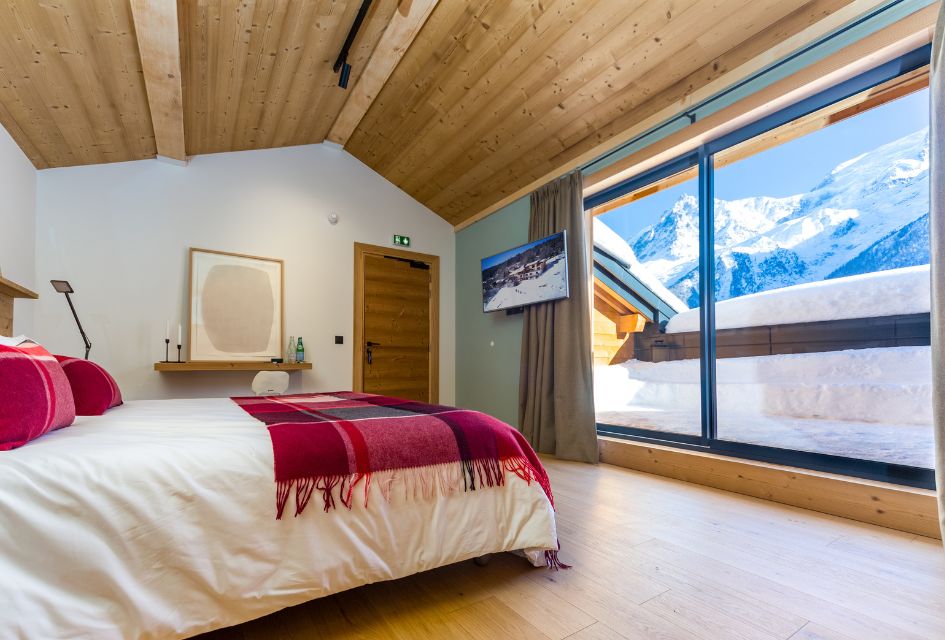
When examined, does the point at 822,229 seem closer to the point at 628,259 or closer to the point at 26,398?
the point at 628,259

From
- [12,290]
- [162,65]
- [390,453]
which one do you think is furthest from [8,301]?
[390,453]

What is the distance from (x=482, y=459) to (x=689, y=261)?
93.7 inches

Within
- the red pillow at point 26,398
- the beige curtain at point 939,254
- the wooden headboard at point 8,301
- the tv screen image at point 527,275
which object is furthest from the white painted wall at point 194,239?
the beige curtain at point 939,254

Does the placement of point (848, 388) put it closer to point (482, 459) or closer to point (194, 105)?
point (482, 459)

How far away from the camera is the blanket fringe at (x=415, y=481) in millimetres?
1229

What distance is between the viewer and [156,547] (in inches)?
41.5

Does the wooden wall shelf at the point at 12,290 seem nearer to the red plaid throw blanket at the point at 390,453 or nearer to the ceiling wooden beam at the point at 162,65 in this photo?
the ceiling wooden beam at the point at 162,65

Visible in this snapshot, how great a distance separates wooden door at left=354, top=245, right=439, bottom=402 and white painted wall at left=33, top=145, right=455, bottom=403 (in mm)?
128

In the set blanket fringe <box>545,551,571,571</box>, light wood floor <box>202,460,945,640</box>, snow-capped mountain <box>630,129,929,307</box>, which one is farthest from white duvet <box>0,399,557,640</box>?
snow-capped mountain <box>630,129,929,307</box>

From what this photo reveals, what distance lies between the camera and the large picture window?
2.19 meters

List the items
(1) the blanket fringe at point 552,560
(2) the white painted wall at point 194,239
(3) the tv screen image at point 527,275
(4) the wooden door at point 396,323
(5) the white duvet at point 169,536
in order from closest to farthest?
(5) the white duvet at point 169,536 → (1) the blanket fringe at point 552,560 → (2) the white painted wall at point 194,239 → (3) the tv screen image at point 527,275 → (4) the wooden door at point 396,323

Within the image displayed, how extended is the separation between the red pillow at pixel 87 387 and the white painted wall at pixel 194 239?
190cm

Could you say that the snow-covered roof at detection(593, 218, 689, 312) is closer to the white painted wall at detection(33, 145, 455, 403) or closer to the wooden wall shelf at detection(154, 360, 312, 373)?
the white painted wall at detection(33, 145, 455, 403)

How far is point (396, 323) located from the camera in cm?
494
